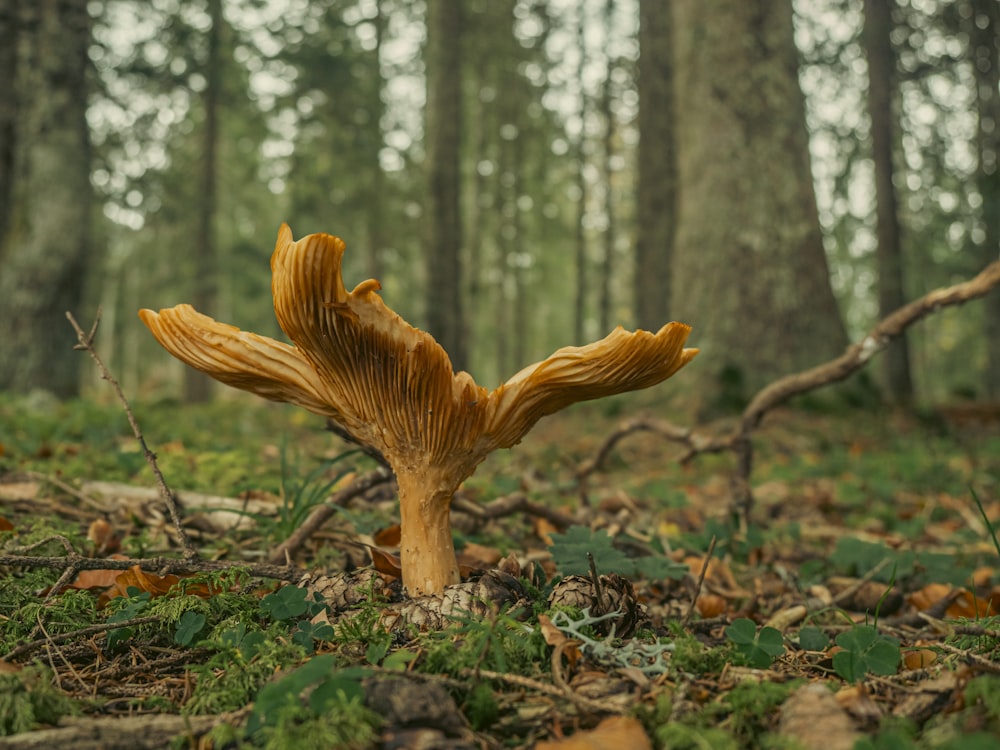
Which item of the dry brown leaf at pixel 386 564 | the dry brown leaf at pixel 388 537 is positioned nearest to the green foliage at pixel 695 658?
the dry brown leaf at pixel 386 564

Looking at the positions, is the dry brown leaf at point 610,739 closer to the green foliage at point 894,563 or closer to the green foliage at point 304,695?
the green foliage at point 304,695

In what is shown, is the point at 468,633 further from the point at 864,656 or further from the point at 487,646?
the point at 864,656

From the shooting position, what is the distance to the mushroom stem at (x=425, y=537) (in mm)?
1930

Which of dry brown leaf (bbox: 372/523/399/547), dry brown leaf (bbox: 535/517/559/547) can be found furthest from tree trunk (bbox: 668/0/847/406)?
dry brown leaf (bbox: 372/523/399/547)

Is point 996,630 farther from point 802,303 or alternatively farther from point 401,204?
point 401,204

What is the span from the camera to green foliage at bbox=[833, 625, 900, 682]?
5.60 feet

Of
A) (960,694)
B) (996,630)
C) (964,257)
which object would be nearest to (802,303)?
(996,630)

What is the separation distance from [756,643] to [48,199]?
8.11 metres

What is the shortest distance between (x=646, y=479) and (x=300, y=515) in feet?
11.8

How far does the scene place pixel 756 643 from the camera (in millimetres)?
1839

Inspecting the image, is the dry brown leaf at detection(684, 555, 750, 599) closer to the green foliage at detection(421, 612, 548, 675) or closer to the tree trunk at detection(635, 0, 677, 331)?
the green foliage at detection(421, 612, 548, 675)

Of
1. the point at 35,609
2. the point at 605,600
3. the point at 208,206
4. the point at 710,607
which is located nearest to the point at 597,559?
the point at 605,600

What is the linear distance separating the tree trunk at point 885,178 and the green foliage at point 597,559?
1076 cm

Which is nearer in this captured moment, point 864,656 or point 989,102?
point 864,656
